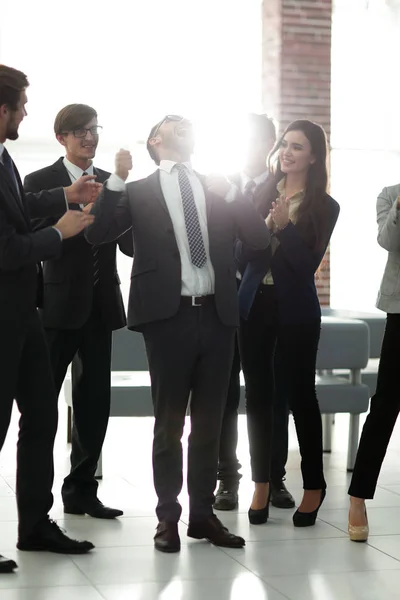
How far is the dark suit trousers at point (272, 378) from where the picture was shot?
3.85 m

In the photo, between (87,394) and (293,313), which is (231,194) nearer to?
(293,313)

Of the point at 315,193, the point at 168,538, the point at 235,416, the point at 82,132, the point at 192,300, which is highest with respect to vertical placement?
the point at 82,132

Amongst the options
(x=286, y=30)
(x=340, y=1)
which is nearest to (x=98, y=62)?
(x=340, y=1)

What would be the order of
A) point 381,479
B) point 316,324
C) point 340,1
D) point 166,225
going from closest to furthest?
1. point 166,225
2. point 316,324
3. point 381,479
4. point 340,1

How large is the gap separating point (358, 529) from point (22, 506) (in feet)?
4.05

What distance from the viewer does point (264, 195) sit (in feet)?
13.2

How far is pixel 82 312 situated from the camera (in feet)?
12.6

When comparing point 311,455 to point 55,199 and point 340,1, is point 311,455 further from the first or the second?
point 340,1

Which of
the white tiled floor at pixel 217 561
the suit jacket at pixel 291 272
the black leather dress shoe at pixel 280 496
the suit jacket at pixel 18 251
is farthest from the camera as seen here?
the black leather dress shoe at pixel 280 496

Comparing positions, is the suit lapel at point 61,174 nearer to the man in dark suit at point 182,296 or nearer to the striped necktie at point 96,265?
the striped necktie at point 96,265

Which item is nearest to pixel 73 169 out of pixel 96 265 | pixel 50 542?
pixel 96 265

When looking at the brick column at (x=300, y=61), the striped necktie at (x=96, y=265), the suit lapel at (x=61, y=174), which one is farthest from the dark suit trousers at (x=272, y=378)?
the brick column at (x=300, y=61)

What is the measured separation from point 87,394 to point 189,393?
63 cm

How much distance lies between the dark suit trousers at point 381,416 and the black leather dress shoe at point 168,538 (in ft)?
2.21
